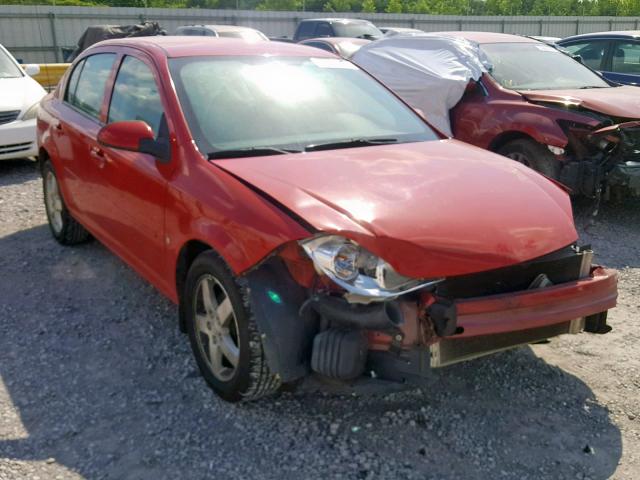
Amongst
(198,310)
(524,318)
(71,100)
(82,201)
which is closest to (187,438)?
(198,310)

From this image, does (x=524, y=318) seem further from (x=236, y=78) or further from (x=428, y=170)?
(x=236, y=78)

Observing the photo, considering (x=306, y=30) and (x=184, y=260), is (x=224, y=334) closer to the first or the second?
(x=184, y=260)

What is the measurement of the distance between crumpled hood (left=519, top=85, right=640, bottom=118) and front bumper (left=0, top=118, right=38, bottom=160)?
5.64m

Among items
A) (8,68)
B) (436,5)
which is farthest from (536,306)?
(436,5)

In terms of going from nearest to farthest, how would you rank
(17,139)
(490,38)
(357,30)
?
(490,38) → (17,139) → (357,30)

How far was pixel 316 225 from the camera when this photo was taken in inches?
111

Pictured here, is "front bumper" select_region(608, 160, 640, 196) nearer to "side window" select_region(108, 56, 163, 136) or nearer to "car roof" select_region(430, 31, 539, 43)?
"car roof" select_region(430, 31, 539, 43)

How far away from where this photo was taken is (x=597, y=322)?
3.29 metres

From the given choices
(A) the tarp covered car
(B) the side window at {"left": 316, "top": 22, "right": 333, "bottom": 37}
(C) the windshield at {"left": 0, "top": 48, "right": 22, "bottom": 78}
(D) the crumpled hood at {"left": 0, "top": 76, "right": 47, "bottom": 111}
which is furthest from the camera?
(B) the side window at {"left": 316, "top": 22, "right": 333, "bottom": 37}

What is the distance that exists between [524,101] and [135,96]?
406cm

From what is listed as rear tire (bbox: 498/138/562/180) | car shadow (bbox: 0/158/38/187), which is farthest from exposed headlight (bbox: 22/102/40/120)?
rear tire (bbox: 498/138/562/180)

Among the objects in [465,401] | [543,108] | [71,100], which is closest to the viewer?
[465,401]

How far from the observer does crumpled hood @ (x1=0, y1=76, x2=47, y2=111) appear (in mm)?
8164

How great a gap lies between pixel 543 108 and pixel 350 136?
3.32 m
